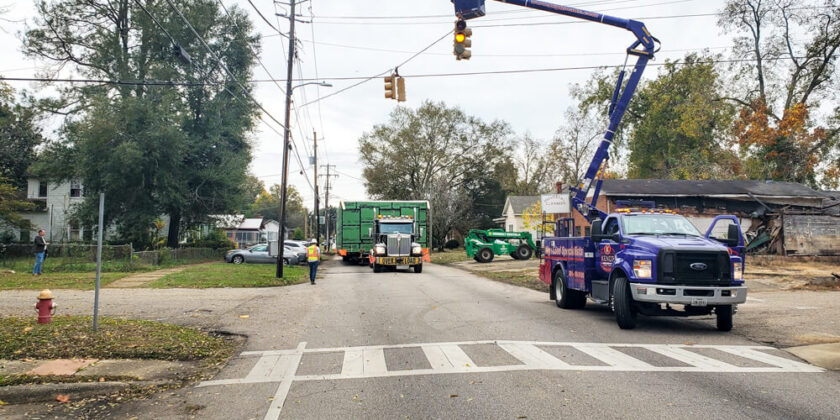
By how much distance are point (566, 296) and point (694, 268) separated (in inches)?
163

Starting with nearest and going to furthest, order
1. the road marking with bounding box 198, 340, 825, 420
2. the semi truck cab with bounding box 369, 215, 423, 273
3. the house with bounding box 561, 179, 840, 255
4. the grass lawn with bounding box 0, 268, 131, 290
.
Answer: the road marking with bounding box 198, 340, 825, 420 → the grass lawn with bounding box 0, 268, 131, 290 → the semi truck cab with bounding box 369, 215, 423, 273 → the house with bounding box 561, 179, 840, 255

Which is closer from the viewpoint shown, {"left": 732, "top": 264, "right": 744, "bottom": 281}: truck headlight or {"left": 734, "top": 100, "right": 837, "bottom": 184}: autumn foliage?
{"left": 732, "top": 264, "right": 744, "bottom": 281}: truck headlight

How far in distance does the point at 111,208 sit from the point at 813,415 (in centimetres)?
3755

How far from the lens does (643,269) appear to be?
10.8 metres

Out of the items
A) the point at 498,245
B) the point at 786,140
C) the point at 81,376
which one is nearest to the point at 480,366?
the point at 81,376

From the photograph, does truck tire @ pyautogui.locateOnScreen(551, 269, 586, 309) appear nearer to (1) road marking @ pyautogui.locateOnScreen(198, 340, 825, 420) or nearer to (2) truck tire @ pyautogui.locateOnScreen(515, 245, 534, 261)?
(1) road marking @ pyautogui.locateOnScreen(198, 340, 825, 420)

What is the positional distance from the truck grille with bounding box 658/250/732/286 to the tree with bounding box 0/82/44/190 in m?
47.8

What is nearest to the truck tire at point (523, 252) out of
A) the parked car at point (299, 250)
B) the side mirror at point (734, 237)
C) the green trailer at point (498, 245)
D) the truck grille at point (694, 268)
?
the green trailer at point (498, 245)

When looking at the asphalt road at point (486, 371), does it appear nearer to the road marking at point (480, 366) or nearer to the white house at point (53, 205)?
the road marking at point (480, 366)

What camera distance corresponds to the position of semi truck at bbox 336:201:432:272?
29.9 m

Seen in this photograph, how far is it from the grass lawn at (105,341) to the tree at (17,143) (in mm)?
41680

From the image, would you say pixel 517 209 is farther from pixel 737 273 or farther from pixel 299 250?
pixel 737 273

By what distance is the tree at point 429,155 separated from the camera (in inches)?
2559

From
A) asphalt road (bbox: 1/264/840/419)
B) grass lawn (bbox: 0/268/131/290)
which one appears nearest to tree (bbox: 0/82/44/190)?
grass lawn (bbox: 0/268/131/290)
